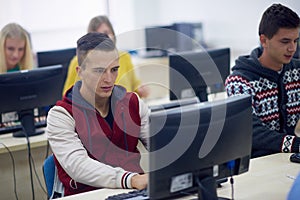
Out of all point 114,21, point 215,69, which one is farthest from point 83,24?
point 215,69

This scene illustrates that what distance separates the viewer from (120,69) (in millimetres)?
4047

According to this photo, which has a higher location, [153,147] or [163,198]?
[153,147]

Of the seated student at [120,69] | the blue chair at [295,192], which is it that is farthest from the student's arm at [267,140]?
the seated student at [120,69]

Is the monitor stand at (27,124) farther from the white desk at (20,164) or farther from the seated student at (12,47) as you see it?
the seated student at (12,47)

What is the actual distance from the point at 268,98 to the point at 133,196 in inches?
40.4

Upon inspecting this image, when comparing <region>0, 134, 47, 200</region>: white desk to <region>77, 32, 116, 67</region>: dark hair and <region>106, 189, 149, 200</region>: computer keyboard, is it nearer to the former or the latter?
<region>77, 32, 116, 67</region>: dark hair

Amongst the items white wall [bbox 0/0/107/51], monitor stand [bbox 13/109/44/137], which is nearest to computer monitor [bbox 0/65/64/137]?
monitor stand [bbox 13/109/44/137]

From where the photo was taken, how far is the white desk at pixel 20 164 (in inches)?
120

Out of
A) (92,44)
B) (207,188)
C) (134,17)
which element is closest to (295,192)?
(207,188)

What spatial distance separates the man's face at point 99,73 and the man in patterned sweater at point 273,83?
2.35ft

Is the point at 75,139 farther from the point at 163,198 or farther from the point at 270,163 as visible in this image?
the point at 270,163

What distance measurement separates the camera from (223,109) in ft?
5.76

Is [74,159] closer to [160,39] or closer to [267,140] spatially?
[267,140]

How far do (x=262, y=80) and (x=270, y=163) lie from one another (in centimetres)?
48
